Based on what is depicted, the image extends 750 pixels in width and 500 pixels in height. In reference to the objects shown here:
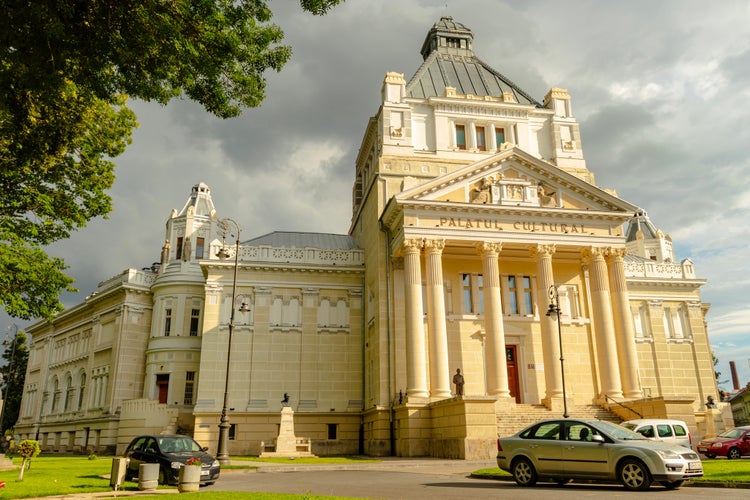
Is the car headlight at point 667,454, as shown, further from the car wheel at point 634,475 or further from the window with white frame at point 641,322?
the window with white frame at point 641,322

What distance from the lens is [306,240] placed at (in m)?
46.7

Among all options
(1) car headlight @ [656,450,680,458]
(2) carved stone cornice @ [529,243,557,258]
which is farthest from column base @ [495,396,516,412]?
(1) car headlight @ [656,450,680,458]

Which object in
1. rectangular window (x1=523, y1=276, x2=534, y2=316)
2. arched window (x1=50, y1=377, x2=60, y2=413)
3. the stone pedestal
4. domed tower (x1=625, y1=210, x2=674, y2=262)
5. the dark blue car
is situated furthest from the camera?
domed tower (x1=625, y1=210, x2=674, y2=262)

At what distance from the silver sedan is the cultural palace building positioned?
10.1 m

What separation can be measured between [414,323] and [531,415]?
7527 millimetres

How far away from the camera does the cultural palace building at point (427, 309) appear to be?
3195 cm

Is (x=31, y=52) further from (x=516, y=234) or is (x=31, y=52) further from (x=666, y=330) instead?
(x=666, y=330)

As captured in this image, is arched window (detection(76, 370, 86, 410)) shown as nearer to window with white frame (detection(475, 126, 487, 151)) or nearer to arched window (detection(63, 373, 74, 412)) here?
arched window (detection(63, 373, 74, 412))

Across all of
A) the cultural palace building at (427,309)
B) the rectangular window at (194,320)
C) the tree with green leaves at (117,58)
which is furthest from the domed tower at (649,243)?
the tree with green leaves at (117,58)

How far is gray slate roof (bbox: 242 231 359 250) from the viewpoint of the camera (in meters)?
44.9

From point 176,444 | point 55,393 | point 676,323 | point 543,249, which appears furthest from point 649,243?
point 55,393

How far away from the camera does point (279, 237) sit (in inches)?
1821

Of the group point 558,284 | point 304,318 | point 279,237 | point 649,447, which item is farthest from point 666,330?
point 649,447

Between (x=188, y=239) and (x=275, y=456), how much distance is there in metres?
20.6
